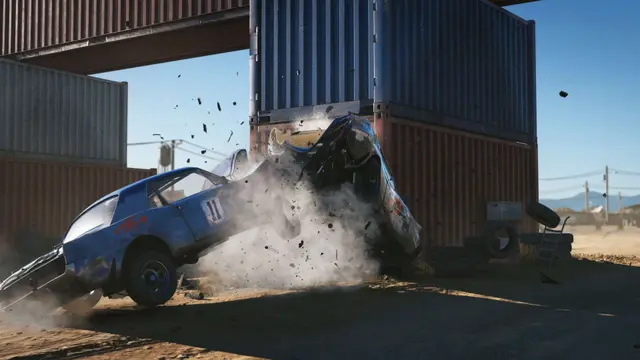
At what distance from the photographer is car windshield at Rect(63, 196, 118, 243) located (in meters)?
7.38

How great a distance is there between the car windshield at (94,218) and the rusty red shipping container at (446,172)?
13.9 feet

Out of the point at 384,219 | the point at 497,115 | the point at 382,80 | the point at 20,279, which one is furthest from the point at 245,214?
the point at 497,115

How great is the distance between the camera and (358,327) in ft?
21.4

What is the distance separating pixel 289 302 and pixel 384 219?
1.95 m

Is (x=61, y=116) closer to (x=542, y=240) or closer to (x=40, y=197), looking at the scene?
(x=40, y=197)

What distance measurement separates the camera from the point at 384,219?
8.98 m

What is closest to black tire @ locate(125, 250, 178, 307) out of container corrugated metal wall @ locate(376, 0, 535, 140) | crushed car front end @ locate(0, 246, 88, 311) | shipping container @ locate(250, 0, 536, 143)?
crushed car front end @ locate(0, 246, 88, 311)

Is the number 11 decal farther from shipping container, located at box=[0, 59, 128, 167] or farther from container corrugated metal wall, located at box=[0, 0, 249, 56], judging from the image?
shipping container, located at box=[0, 59, 128, 167]

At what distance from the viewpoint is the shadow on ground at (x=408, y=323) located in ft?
18.1

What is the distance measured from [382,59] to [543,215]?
5.80 meters

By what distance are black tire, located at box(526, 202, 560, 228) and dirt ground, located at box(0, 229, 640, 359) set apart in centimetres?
372

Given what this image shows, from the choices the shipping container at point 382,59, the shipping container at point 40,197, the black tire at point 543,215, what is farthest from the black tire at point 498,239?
the shipping container at point 40,197

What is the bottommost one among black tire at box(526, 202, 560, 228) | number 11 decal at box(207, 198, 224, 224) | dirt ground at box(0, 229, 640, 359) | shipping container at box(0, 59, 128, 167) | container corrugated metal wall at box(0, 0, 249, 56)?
dirt ground at box(0, 229, 640, 359)

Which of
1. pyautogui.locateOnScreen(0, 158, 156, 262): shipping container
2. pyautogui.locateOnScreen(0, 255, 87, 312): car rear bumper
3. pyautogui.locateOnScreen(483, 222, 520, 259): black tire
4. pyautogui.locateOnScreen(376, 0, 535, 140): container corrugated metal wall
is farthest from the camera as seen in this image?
pyautogui.locateOnScreen(0, 158, 156, 262): shipping container
